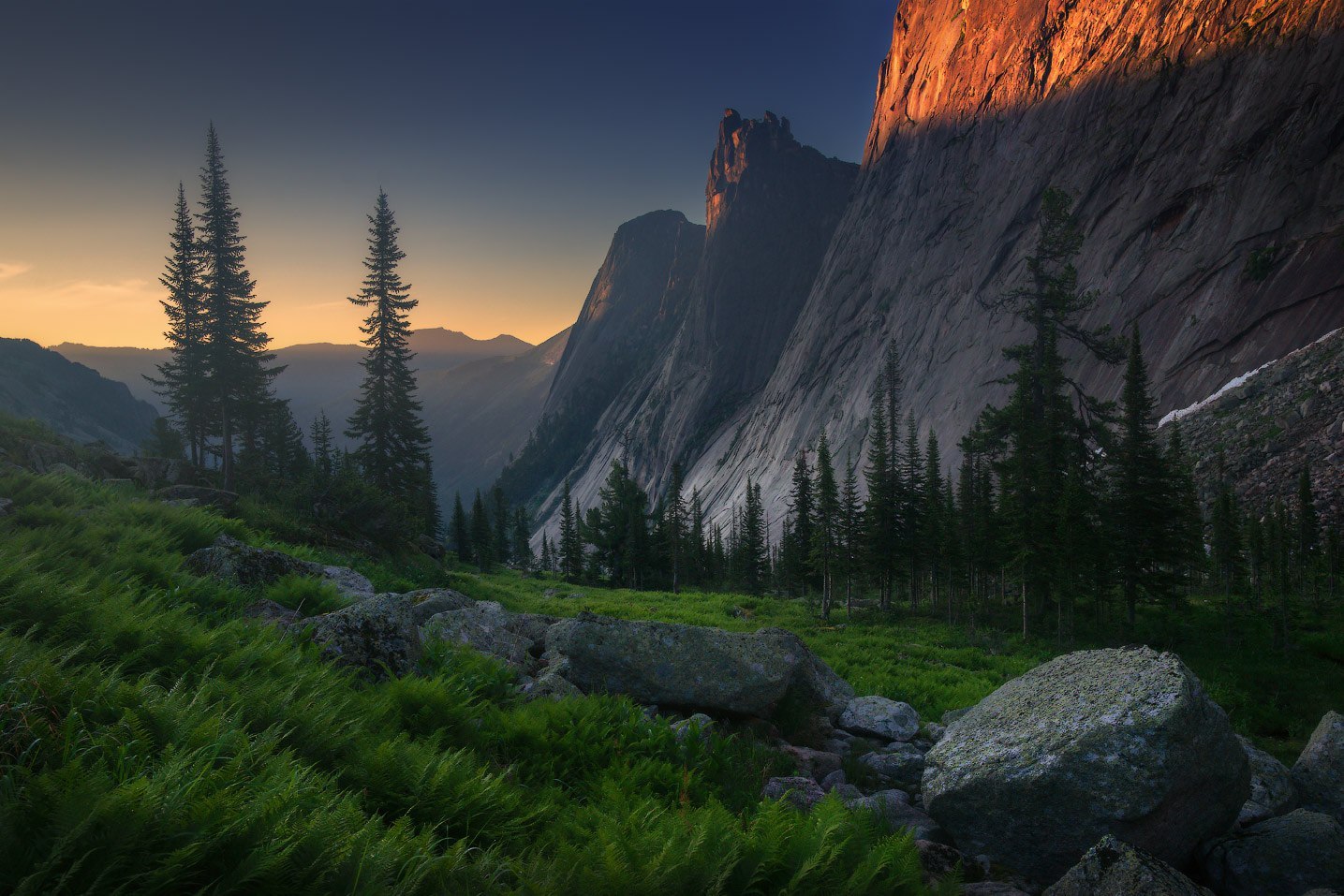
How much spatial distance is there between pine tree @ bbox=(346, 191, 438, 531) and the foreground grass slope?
31086 millimetres

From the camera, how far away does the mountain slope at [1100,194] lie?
54.9m

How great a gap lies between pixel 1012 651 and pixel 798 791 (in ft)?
82.9

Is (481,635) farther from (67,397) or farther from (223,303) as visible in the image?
(67,397)

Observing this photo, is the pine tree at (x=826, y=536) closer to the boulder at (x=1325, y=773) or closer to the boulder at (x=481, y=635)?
the boulder at (x=1325, y=773)

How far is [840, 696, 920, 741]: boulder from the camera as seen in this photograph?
9398 millimetres

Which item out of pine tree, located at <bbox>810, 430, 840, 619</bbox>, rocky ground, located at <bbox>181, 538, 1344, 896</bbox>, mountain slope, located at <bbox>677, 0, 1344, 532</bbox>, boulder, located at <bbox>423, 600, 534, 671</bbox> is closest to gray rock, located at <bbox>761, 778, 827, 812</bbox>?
rocky ground, located at <bbox>181, 538, 1344, 896</bbox>

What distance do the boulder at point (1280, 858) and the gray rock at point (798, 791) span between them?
376 cm

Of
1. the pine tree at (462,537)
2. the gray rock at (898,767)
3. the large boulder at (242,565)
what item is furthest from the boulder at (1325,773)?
the pine tree at (462,537)

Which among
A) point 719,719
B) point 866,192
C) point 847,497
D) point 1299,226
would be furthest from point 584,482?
point 719,719

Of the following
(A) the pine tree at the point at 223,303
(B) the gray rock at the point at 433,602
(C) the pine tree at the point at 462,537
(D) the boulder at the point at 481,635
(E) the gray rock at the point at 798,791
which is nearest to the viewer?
(E) the gray rock at the point at 798,791

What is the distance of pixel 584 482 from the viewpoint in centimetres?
17062

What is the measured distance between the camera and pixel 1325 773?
7203mm

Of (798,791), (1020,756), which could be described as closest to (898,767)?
(1020,756)

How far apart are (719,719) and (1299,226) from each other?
76180 mm
